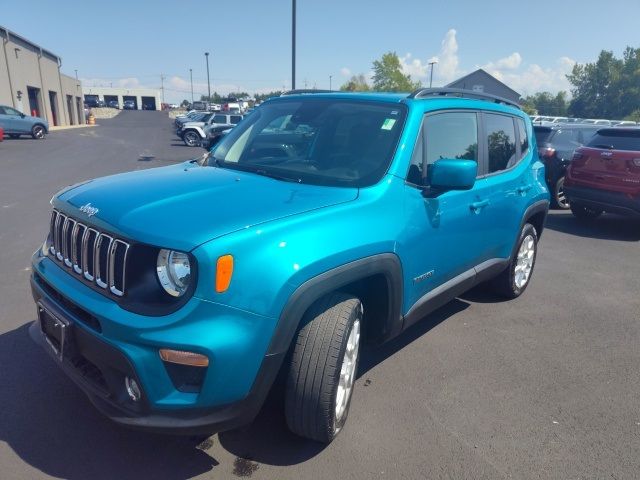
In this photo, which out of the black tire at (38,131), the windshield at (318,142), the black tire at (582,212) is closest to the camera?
the windshield at (318,142)

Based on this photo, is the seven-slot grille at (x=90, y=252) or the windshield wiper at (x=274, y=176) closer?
the seven-slot grille at (x=90, y=252)

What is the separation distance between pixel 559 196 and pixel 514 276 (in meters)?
6.64

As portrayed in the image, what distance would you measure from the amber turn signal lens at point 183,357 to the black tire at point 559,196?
9.97m

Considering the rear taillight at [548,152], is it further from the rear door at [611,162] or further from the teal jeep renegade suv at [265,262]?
the teal jeep renegade suv at [265,262]

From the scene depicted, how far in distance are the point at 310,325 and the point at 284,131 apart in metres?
1.81

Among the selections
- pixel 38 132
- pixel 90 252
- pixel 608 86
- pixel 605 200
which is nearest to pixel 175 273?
pixel 90 252

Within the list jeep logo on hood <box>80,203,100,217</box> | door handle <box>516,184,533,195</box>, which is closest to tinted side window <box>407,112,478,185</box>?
door handle <box>516,184,533,195</box>

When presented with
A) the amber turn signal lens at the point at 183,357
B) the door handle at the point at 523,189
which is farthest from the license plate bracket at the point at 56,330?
the door handle at the point at 523,189

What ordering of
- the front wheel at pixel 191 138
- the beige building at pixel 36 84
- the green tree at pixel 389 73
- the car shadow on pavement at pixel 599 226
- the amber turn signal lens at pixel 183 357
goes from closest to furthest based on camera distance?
the amber turn signal lens at pixel 183 357 → the car shadow on pavement at pixel 599 226 → the front wheel at pixel 191 138 → the beige building at pixel 36 84 → the green tree at pixel 389 73

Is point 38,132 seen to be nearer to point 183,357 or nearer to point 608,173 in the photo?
point 608,173

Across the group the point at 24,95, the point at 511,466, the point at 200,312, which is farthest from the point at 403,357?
the point at 24,95

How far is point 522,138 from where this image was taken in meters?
4.87

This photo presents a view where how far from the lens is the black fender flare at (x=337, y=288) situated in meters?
2.29

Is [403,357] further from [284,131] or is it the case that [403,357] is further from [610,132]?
[610,132]
